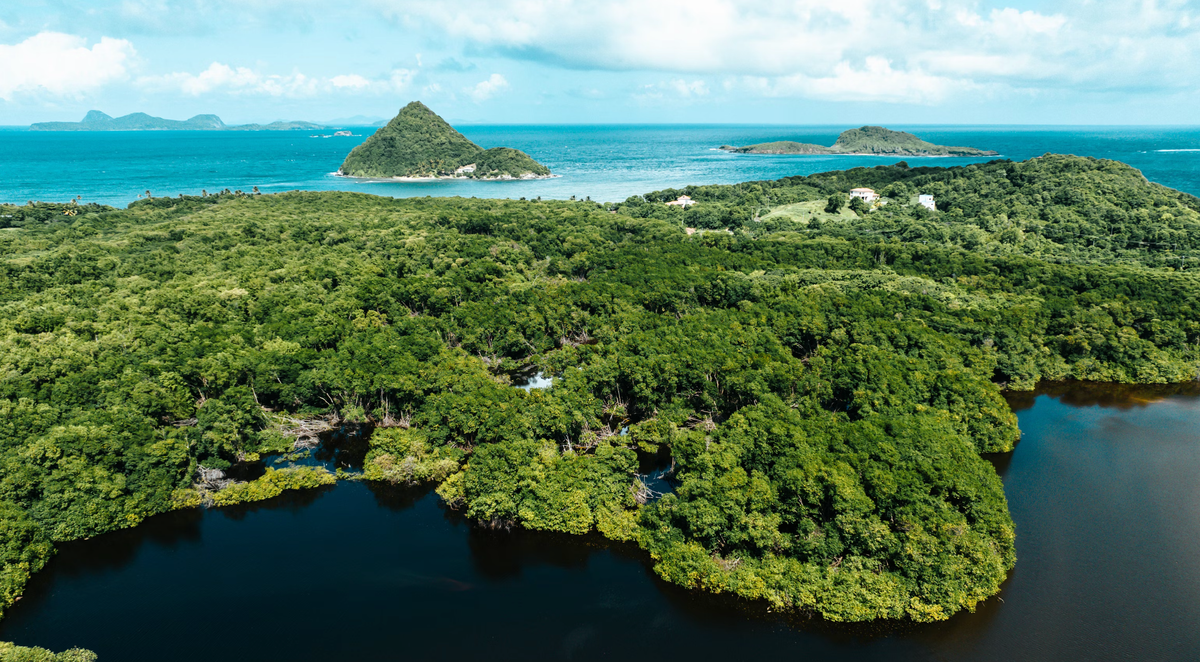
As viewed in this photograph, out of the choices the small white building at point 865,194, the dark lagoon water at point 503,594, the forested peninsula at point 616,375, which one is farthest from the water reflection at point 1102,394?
the small white building at point 865,194

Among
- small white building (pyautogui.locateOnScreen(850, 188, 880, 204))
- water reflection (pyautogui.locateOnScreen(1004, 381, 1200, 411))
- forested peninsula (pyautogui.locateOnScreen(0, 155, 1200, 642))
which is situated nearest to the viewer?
forested peninsula (pyautogui.locateOnScreen(0, 155, 1200, 642))

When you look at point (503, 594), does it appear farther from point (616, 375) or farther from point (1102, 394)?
point (1102, 394)

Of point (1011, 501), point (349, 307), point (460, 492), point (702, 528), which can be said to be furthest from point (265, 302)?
point (1011, 501)

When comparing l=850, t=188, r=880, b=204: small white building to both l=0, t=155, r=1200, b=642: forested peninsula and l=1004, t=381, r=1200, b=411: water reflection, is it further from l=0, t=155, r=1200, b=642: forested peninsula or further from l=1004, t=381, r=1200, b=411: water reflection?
l=1004, t=381, r=1200, b=411: water reflection

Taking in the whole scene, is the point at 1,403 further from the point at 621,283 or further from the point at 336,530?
the point at 621,283

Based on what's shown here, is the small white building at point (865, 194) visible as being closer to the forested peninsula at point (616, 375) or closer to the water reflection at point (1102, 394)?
the forested peninsula at point (616, 375)

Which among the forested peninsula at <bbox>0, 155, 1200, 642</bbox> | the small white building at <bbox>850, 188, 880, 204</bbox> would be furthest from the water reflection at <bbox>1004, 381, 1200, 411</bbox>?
the small white building at <bbox>850, 188, 880, 204</bbox>
